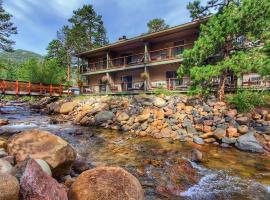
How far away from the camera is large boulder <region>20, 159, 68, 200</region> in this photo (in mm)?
2789

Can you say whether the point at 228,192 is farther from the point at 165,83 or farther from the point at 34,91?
the point at 34,91

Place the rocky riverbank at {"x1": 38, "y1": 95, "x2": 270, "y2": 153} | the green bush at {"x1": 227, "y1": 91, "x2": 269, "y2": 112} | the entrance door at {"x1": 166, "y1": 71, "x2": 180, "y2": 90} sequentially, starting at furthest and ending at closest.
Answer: the entrance door at {"x1": 166, "y1": 71, "x2": 180, "y2": 90} < the green bush at {"x1": 227, "y1": 91, "x2": 269, "y2": 112} < the rocky riverbank at {"x1": 38, "y1": 95, "x2": 270, "y2": 153}

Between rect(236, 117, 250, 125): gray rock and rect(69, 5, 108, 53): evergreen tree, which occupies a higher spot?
rect(69, 5, 108, 53): evergreen tree

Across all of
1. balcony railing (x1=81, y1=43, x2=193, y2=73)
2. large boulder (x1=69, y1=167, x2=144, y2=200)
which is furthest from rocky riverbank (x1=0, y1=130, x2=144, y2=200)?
balcony railing (x1=81, y1=43, x2=193, y2=73)

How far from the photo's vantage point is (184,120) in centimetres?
1188

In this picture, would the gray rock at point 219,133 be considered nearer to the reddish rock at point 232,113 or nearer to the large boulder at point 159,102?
the reddish rock at point 232,113

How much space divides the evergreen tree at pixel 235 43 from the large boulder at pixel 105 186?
9.15 meters

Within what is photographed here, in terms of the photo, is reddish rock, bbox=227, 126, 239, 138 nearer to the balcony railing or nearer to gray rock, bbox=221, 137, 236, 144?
gray rock, bbox=221, 137, 236, 144

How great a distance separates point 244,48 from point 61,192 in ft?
A: 39.6

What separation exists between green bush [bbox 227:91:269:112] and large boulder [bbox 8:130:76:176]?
9.77m

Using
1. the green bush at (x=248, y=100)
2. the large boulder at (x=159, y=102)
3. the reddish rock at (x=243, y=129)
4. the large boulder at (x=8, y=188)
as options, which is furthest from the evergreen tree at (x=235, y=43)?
the large boulder at (x=8, y=188)

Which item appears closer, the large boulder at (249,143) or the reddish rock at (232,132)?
the large boulder at (249,143)

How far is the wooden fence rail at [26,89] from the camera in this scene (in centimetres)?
1959

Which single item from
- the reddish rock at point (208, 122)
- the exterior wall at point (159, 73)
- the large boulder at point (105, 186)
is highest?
the exterior wall at point (159, 73)
